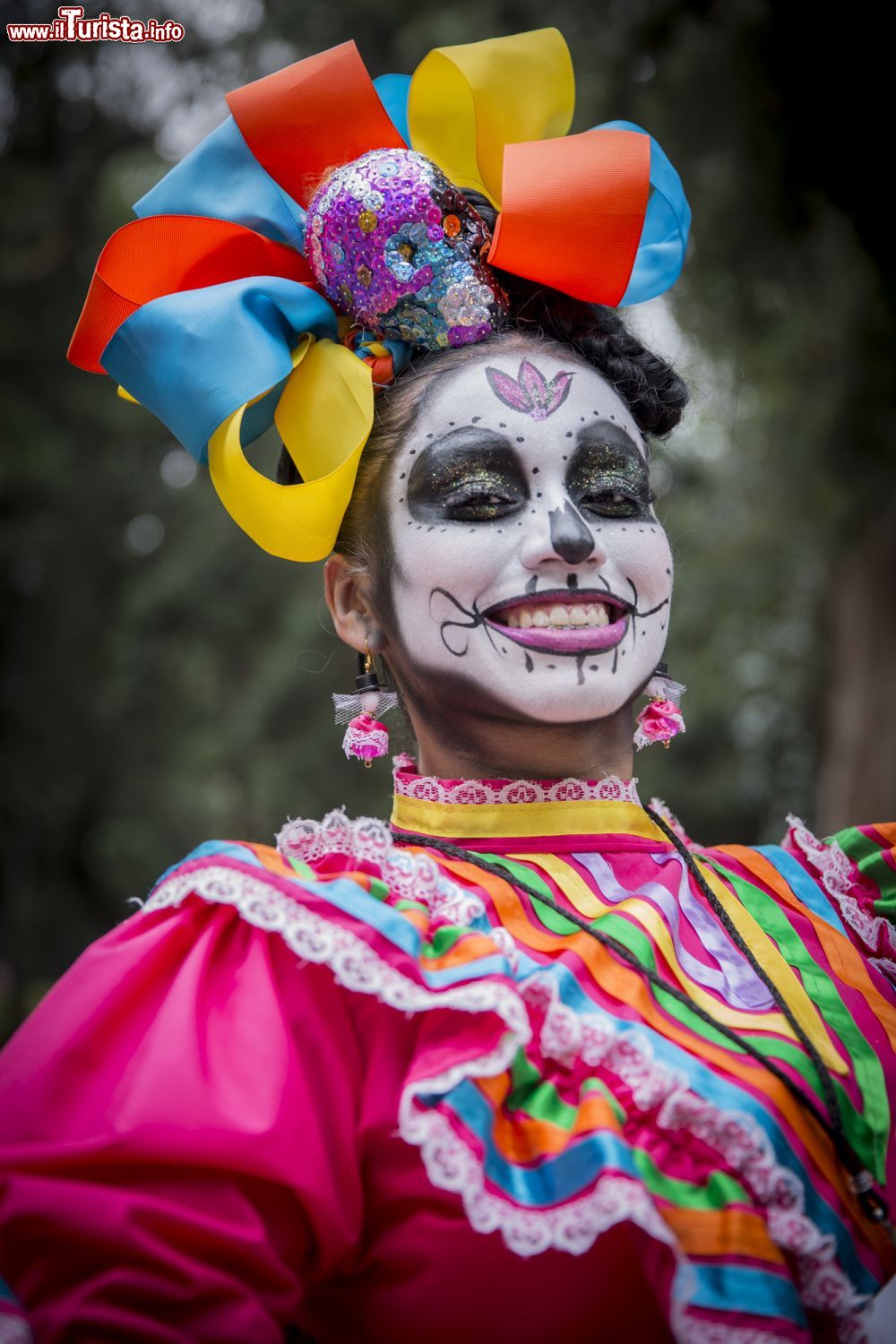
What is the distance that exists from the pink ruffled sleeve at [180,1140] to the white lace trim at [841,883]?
995mm

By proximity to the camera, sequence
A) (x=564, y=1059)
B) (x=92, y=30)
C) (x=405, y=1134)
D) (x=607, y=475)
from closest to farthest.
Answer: (x=405, y=1134) → (x=564, y=1059) → (x=607, y=475) → (x=92, y=30)

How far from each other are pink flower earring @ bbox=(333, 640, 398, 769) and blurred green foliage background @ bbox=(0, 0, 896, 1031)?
0.33m

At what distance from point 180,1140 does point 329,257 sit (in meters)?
1.53

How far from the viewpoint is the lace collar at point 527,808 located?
213cm

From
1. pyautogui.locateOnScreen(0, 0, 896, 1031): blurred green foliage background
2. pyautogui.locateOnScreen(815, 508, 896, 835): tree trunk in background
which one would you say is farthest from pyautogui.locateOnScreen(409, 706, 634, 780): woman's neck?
pyautogui.locateOnScreen(815, 508, 896, 835): tree trunk in background

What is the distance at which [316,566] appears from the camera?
10.9 metres

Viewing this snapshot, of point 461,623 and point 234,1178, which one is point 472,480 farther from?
point 234,1178

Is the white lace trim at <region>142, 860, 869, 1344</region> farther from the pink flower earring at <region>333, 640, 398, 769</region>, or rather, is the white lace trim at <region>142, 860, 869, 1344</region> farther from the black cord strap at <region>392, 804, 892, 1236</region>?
the pink flower earring at <region>333, 640, 398, 769</region>

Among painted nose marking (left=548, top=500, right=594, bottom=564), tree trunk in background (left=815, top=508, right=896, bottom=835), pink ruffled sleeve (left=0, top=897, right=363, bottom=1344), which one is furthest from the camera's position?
tree trunk in background (left=815, top=508, right=896, bottom=835)

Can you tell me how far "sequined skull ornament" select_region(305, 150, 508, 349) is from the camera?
7.34 feet

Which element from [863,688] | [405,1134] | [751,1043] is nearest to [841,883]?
[751,1043]

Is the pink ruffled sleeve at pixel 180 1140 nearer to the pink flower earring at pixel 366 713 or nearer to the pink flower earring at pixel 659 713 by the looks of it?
the pink flower earring at pixel 366 713

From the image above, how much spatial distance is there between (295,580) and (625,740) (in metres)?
9.72

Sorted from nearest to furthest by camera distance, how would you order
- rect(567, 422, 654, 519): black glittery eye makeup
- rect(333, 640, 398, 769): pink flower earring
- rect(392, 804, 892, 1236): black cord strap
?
rect(392, 804, 892, 1236): black cord strap
rect(567, 422, 654, 519): black glittery eye makeup
rect(333, 640, 398, 769): pink flower earring
